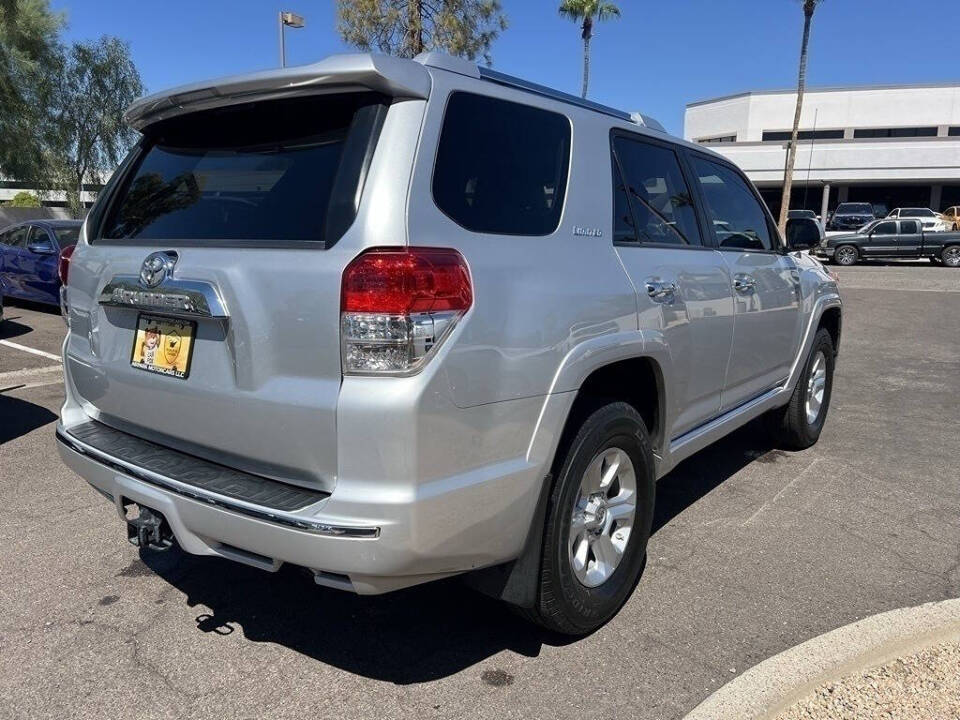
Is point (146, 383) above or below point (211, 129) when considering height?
below

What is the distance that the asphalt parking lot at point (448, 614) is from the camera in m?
2.68

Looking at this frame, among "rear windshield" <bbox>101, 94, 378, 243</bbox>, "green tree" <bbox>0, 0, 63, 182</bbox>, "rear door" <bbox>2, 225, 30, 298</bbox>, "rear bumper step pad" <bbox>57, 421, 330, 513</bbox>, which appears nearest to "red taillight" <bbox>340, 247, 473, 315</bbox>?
"rear windshield" <bbox>101, 94, 378, 243</bbox>

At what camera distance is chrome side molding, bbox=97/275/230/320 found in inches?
96.6

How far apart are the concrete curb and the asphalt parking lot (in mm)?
72

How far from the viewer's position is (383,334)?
2201 millimetres

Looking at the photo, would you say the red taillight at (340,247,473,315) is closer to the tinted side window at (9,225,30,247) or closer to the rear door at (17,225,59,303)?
the rear door at (17,225,59,303)

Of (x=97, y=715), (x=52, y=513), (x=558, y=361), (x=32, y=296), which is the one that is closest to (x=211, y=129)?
(x=558, y=361)

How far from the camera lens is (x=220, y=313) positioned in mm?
2438

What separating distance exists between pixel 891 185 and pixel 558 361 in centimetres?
4899

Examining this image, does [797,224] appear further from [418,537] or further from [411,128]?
[418,537]

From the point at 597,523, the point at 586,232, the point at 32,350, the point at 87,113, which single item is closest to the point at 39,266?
the point at 32,350

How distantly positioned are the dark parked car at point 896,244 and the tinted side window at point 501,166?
2479 centimetres

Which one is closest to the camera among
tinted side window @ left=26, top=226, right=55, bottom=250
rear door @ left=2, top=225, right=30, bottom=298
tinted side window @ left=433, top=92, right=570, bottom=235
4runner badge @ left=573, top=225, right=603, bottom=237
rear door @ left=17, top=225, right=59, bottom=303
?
tinted side window @ left=433, top=92, right=570, bottom=235

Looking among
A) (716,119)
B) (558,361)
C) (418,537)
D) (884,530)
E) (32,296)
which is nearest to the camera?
(418,537)
